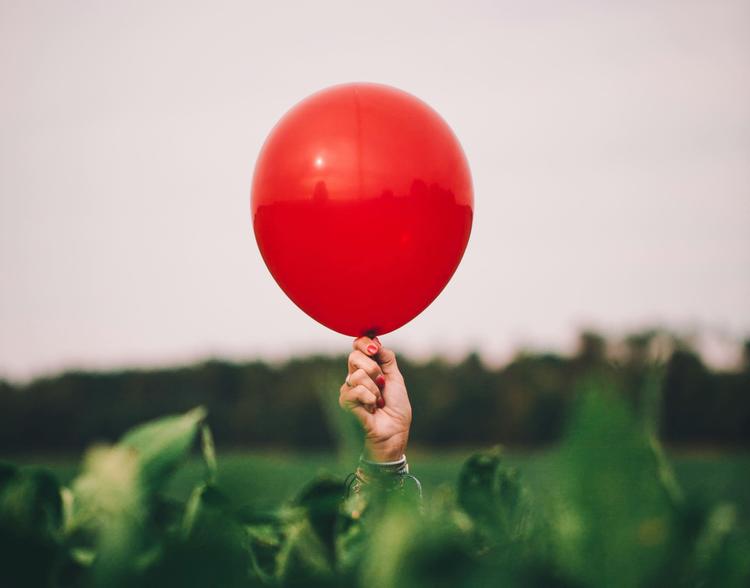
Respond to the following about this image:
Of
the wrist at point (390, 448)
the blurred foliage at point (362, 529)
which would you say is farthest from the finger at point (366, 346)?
the blurred foliage at point (362, 529)

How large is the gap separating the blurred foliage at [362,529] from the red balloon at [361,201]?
1322 mm

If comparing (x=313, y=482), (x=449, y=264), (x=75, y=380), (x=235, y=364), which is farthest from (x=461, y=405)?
(x=313, y=482)

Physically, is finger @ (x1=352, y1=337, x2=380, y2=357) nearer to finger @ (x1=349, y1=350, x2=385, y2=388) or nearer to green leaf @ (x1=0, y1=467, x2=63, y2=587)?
finger @ (x1=349, y1=350, x2=385, y2=388)

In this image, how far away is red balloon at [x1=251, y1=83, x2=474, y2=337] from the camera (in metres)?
1.91

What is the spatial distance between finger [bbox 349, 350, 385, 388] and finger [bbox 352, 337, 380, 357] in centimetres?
4

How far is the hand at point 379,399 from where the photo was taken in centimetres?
177

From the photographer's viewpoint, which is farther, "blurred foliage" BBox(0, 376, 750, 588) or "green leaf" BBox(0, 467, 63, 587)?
"green leaf" BBox(0, 467, 63, 587)

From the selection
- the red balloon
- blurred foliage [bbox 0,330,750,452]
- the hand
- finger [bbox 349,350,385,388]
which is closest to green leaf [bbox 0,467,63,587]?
the hand

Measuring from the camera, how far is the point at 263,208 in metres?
2.05

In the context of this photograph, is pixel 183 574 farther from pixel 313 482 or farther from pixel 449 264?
pixel 449 264

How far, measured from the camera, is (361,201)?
1912 mm

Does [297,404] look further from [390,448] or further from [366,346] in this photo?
[390,448]

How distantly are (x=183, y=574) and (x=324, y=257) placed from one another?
→ 1.58 meters

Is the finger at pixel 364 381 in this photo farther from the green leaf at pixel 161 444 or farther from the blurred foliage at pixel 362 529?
the green leaf at pixel 161 444
